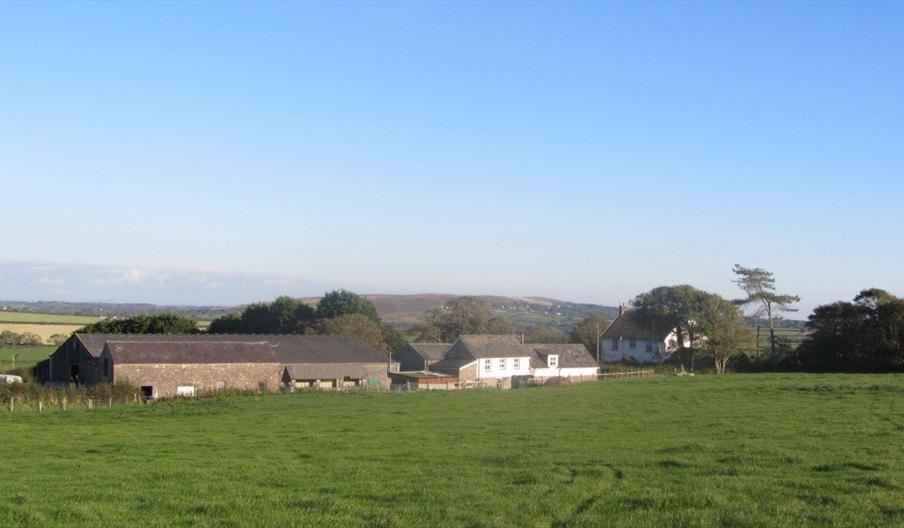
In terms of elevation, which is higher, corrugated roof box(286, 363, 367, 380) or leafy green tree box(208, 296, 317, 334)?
leafy green tree box(208, 296, 317, 334)

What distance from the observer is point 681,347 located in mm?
97312

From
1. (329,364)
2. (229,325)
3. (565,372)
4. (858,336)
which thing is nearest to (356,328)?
(329,364)

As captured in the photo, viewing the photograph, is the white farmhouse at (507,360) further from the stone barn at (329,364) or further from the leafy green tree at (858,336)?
the leafy green tree at (858,336)

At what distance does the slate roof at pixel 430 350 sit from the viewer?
86.1 meters

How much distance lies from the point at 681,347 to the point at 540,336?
2059cm

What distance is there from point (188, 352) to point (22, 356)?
3493 centimetres

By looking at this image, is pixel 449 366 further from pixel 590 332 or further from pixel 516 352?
pixel 590 332

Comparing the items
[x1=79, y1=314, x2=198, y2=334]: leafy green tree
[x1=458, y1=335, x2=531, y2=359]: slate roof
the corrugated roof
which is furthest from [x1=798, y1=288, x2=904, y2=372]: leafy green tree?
[x1=79, y1=314, x2=198, y2=334]: leafy green tree

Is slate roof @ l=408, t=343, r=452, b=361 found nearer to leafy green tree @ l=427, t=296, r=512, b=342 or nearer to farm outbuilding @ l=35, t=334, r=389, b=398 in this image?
farm outbuilding @ l=35, t=334, r=389, b=398

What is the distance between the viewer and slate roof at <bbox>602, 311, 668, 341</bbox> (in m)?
101

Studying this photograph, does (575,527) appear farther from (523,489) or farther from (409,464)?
(409,464)

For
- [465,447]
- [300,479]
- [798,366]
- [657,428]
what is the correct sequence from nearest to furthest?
[300,479] < [465,447] < [657,428] < [798,366]

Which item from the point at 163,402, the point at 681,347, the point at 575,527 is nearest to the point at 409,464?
the point at 575,527

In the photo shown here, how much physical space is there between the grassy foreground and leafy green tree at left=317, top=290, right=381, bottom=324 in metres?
58.2
